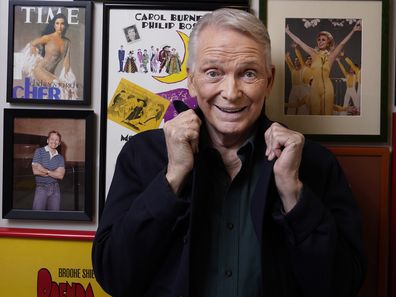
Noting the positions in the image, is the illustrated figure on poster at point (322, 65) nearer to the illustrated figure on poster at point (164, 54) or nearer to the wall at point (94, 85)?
the wall at point (94, 85)

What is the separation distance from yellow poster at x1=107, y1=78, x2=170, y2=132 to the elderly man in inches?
10.2

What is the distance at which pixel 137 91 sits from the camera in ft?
4.16

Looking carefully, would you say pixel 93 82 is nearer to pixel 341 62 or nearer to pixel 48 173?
pixel 48 173

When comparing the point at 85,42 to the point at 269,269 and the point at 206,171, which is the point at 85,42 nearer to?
the point at 206,171

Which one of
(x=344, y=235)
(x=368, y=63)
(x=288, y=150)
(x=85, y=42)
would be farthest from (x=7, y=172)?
(x=368, y=63)

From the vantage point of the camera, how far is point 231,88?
0.94m

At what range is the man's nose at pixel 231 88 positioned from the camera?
0.94 m

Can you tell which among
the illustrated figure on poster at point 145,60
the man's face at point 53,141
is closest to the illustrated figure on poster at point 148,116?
the illustrated figure on poster at point 145,60

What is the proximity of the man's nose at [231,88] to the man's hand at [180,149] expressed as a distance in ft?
0.30

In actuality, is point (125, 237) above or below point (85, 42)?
below

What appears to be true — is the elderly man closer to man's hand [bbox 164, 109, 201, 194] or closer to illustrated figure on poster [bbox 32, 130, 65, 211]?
man's hand [bbox 164, 109, 201, 194]

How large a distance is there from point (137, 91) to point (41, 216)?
1.47 feet

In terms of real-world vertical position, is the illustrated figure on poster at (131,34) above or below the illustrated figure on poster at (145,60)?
above

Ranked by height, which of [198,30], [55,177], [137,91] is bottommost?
[55,177]
